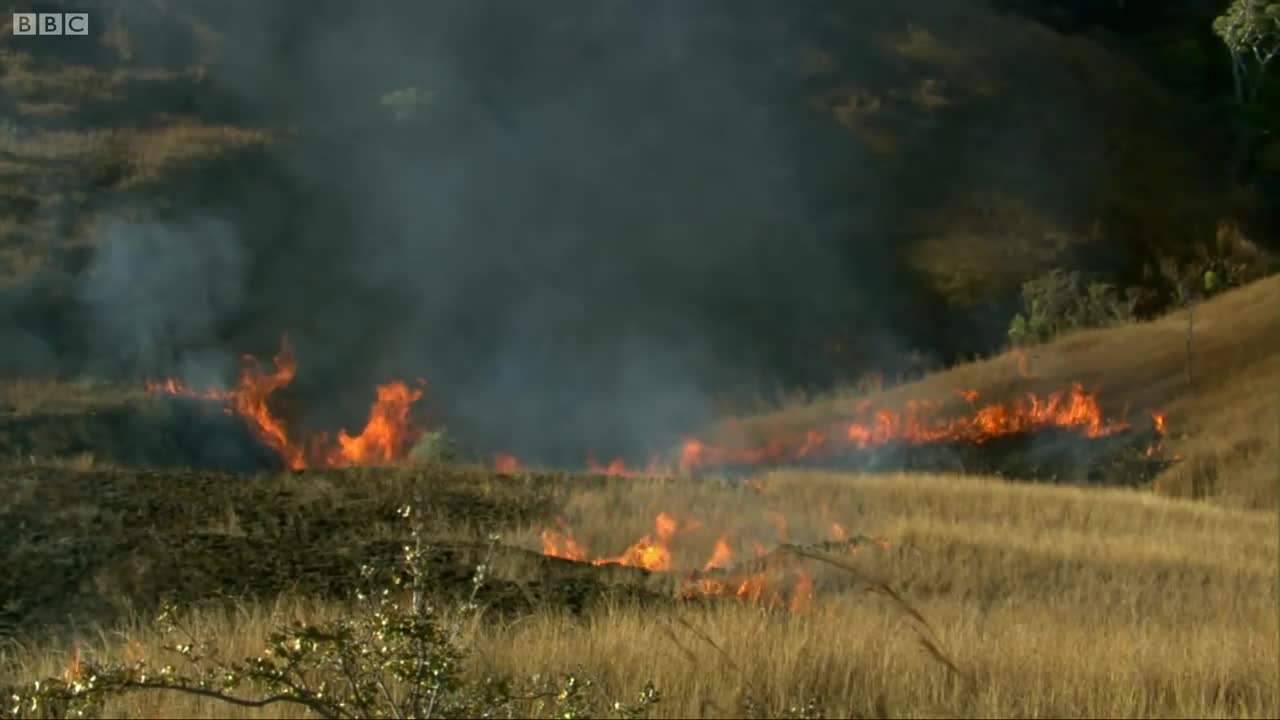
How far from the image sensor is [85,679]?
4629mm

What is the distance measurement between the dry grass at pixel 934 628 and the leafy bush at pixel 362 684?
0.28 meters

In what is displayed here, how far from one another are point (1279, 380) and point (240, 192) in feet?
59.4

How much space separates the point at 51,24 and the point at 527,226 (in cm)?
1096

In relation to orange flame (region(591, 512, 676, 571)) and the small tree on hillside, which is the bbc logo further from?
the small tree on hillside

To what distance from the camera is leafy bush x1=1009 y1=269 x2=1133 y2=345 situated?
28359 mm

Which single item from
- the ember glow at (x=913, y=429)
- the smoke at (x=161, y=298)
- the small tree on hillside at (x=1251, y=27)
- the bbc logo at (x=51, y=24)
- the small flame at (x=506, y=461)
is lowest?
the small flame at (x=506, y=461)

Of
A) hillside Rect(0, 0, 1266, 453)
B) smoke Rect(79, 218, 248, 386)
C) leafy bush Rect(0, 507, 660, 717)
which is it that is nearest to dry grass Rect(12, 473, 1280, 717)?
leafy bush Rect(0, 507, 660, 717)

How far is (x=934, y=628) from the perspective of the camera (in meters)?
7.35

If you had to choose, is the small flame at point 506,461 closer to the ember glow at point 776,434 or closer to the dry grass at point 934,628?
the ember glow at point 776,434

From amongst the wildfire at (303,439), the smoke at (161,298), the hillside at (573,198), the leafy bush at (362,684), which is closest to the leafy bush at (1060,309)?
the hillside at (573,198)

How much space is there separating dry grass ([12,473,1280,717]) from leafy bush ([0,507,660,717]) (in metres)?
0.28

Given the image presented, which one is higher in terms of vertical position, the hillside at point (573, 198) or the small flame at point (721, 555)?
the hillside at point (573, 198)

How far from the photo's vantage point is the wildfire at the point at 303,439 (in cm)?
1997

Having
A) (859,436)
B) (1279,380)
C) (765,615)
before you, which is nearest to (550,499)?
(765,615)
